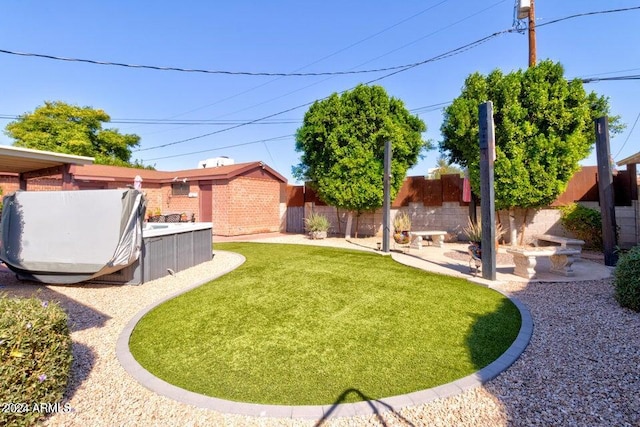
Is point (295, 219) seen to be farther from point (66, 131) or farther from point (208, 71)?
point (66, 131)

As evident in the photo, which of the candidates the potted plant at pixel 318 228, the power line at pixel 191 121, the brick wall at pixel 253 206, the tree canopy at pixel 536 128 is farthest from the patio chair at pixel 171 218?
the tree canopy at pixel 536 128

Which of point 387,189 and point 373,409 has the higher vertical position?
point 387,189

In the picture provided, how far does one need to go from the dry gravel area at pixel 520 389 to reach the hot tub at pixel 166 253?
1.84m

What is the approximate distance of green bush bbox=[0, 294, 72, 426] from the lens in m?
2.04

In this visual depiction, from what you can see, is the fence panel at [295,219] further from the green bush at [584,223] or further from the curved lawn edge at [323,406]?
the curved lawn edge at [323,406]

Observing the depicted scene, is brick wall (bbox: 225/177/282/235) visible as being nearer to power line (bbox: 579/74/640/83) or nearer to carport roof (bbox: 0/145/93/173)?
carport roof (bbox: 0/145/93/173)

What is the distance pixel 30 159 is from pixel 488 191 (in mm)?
9729

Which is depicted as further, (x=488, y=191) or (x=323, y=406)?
(x=488, y=191)

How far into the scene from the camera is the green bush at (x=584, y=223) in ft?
29.6

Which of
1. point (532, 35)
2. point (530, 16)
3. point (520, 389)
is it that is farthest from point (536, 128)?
point (520, 389)

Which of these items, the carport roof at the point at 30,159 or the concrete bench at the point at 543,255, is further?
the concrete bench at the point at 543,255

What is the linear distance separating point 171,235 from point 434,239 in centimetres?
906

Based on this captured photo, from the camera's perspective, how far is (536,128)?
9.03m

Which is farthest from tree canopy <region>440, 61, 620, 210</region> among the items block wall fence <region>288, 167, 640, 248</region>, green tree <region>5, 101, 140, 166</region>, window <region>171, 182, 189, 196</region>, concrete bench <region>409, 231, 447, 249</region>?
green tree <region>5, 101, 140, 166</region>
